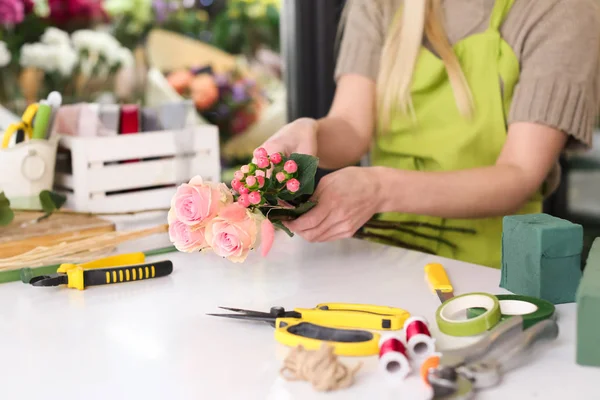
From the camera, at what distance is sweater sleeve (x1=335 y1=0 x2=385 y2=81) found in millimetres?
1500

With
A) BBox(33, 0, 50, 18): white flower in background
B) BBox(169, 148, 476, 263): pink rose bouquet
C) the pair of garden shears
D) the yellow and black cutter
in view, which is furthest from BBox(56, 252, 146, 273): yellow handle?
BBox(33, 0, 50, 18): white flower in background

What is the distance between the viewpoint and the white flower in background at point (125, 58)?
2104 mm

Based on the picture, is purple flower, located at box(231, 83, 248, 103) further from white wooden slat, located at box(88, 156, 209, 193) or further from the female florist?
white wooden slat, located at box(88, 156, 209, 193)

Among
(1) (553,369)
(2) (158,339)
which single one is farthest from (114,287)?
(1) (553,369)

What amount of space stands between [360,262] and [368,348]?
0.35 metres

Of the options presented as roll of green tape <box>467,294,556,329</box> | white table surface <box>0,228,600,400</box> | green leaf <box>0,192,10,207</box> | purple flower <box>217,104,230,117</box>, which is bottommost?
white table surface <box>0,228,600,400</box>

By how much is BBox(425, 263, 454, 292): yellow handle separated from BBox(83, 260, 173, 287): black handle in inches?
12.9

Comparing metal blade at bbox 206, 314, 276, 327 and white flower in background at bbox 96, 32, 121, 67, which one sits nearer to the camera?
metal blade at bbox 206, 314, 276, 327

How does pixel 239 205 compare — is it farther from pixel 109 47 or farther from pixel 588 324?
pixel 109 47

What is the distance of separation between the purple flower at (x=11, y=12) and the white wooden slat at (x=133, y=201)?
2.86 feet

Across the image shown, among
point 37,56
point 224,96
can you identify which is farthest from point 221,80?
point 37,56

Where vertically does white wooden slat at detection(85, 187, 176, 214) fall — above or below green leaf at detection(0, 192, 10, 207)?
below

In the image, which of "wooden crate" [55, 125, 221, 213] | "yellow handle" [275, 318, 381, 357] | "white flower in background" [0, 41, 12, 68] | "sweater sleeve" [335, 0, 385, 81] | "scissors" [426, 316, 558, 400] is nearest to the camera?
"scissors" [426, 316, 558, 400]

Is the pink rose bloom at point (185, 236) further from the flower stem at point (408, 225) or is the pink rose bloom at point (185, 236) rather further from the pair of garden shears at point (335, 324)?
the flower stem at point (408, 225)
